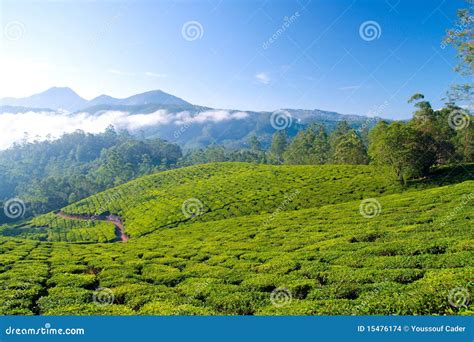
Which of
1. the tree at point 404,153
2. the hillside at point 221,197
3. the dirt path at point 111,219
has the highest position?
the tree at point 404,153

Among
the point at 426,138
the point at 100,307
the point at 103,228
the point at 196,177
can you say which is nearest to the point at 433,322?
the point at 100,307

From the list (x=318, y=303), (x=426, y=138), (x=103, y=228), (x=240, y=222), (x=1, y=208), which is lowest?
(x=1, y=208)

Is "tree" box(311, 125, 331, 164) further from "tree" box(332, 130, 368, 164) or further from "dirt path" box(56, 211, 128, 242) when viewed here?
"dirt path" box(56, 211, 128, 242)

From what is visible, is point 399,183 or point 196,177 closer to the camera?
point 399,183

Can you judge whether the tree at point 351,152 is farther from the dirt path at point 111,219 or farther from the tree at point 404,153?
the dirt path at point 111,219

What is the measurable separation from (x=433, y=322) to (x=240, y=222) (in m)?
26.4

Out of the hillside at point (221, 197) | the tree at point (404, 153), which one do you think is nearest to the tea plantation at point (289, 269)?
the tree at point (404, 153)

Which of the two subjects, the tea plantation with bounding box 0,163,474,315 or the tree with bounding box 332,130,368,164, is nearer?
the tea plantation with bounding box 0,163,474,315

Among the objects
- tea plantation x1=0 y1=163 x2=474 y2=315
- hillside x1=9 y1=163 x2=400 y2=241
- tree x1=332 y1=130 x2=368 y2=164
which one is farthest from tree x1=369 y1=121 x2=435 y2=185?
tree x1=332 y1=130 x2=368 y2=164

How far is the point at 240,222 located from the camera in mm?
35969

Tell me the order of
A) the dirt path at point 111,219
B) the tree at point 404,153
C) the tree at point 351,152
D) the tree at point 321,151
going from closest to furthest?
the tree at point 404,153 < the dirt path at point 111,219 < the tree at point 351,152 < the tree at point 321,151

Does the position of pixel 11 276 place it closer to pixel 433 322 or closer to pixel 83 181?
pixel 433 322

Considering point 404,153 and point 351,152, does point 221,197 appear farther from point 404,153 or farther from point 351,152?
point 351,152

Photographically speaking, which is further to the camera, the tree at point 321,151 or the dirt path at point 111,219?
the tree at point 321,151
